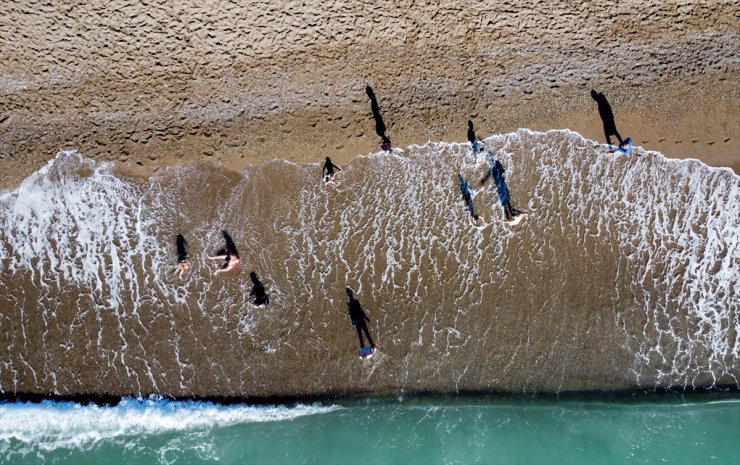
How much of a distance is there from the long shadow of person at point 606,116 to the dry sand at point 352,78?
0.42ft

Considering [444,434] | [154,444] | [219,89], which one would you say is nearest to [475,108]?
[219,89]

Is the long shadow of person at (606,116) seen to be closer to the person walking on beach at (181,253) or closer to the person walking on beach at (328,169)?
the person walking on beach at (328,169)

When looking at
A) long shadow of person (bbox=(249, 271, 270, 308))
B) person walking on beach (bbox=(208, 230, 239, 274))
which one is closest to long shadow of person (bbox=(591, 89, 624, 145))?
long shadow of person (bbox=(249, 271, 270, 308))

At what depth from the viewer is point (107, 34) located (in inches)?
406

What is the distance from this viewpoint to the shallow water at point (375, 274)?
422 inches

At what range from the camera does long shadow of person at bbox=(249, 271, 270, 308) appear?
1073 cm

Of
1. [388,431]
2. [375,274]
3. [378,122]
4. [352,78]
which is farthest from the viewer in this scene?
[388,431]

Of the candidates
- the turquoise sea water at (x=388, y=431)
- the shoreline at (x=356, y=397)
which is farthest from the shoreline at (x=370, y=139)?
the turquoise sea water at (x=388, y=431)

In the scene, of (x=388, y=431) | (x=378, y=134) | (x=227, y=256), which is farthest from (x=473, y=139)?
(x=388, y=431)

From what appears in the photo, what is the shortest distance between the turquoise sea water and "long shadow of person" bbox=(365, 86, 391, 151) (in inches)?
204

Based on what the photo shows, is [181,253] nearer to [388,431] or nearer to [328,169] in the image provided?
[328,169]

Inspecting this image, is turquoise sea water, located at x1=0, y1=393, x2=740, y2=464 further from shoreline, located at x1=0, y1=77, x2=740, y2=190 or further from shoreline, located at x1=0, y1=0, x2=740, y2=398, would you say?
shoreline, located at x1=0, y1=77, x2=740, y2=190

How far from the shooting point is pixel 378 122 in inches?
421

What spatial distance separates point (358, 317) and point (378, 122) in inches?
155
